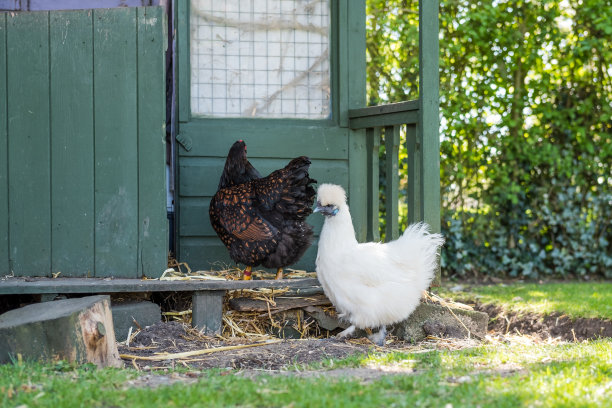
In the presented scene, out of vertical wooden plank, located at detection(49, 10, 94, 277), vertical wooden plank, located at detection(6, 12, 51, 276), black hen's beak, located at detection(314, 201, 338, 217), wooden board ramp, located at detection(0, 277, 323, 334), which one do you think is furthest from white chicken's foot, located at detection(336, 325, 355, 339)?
vertical wooden plank, located at detection(6, 12, 51, 276)

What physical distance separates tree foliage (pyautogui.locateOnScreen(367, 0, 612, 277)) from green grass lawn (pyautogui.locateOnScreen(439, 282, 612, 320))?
0.69m

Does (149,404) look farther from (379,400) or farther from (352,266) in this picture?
(352,266)

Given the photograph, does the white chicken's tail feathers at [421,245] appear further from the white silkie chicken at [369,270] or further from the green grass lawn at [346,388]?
the green grass lawn at [346,388]

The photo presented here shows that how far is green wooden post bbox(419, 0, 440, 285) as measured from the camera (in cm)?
543

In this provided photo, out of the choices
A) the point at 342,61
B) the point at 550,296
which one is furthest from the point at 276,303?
the point at 550,296

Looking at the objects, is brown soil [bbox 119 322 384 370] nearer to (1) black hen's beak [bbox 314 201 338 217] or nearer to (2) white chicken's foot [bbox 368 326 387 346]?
(2) white chicken's foot [bbox 368 326 387 346]

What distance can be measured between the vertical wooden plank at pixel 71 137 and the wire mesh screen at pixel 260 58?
1248 mm

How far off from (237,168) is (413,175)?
138 centimetres

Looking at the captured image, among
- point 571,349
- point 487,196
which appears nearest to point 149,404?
point 571,349

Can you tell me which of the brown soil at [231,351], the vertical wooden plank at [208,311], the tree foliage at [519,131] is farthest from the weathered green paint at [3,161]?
the tree foliage at [519,131]

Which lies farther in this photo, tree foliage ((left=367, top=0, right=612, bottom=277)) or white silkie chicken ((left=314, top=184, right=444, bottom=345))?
tree foliage ((left=367, top=0, right=612, bottom=277))

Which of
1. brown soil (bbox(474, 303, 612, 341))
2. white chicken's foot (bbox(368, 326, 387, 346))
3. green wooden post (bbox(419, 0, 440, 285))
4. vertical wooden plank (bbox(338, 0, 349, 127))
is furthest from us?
vertical wooden plank (bbox(338, 0, 349, 127))

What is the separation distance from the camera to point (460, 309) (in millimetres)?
5484

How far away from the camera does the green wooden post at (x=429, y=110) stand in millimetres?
5426
